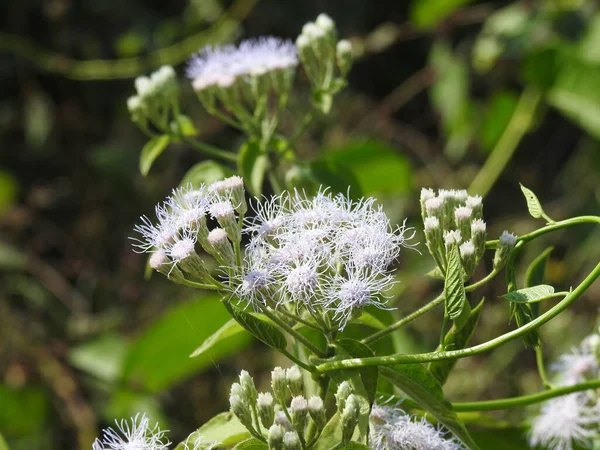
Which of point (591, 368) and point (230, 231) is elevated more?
point (230, 231)

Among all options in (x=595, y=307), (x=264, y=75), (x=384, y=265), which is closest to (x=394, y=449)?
(x=384, y=265)

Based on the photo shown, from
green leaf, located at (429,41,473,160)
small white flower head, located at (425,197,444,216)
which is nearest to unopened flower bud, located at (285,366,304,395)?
small white flower head, located at (425,197,444,216)

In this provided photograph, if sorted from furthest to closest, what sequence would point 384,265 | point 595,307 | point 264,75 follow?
1. point 595,307
2. point 264,75
3. point 384,265

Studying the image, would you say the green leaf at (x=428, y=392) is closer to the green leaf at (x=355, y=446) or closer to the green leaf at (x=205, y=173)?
the green leaf at (x=355, y=446)

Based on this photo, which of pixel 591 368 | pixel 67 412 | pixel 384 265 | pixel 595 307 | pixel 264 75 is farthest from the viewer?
pixel 595 307

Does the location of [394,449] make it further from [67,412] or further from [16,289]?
[16,289]

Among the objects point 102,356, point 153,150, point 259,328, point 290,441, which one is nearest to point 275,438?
point 290,441
